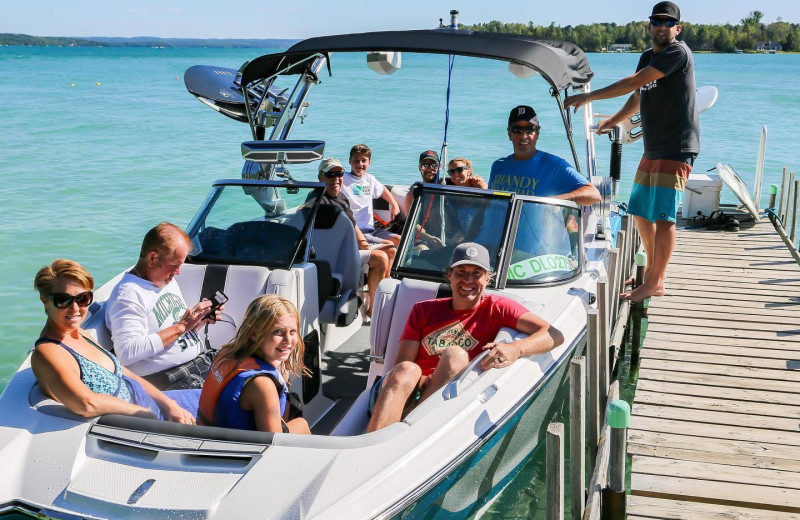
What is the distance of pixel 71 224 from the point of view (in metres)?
14.3

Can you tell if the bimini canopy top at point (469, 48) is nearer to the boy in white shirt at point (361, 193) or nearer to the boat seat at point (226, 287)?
the boy in white shirt at point (361, 193)

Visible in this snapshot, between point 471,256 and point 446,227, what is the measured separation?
0.82m

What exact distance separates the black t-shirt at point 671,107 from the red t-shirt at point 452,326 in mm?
2056

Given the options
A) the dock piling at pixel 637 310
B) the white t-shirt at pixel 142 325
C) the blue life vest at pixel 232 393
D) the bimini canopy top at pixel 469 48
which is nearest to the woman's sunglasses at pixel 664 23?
the bimini canopy top at pixel 469 48

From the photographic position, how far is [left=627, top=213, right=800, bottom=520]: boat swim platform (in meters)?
3.95

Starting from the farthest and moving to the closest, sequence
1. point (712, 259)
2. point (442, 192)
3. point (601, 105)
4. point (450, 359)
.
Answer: point (601, 105), point (712, 259), point (442, 192), point (450, 359)

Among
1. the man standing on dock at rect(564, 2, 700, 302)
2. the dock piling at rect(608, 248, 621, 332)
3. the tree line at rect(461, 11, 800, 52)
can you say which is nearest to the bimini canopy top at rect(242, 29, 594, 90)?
the man standing on dock at rect(564, 2, 700, 302)

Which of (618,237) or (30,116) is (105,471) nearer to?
(618,237)

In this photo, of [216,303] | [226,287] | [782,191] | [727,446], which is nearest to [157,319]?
[216,303]

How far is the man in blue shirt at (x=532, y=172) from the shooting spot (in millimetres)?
5246


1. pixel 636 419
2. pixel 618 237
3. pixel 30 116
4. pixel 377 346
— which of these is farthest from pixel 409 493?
pixel 30 116

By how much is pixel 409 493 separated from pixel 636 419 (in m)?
2.10

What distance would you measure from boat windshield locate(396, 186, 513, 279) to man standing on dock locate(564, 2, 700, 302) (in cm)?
94

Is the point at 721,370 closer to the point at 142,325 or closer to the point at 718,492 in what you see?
the point at 718,492
